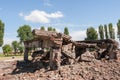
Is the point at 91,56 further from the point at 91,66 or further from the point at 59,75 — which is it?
the point at 59,75

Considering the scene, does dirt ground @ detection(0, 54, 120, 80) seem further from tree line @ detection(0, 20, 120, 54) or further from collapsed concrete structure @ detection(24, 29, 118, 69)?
tree line @ detection(0, 20, 120, 54)

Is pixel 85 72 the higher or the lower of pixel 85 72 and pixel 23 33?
the lower

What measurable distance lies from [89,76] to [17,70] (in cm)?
594

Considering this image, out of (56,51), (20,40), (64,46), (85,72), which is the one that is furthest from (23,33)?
(85,72)

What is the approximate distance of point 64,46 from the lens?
13.8 m

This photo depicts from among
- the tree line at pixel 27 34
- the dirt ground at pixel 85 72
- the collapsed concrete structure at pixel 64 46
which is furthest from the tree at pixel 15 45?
the dirt ground at pixel 85 72

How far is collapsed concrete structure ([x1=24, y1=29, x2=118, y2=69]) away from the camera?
12.5 metres

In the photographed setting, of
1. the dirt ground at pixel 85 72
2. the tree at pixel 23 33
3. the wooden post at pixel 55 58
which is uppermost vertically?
the tree at pixel 23 33

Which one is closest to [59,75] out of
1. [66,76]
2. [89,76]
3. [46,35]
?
[66,76]

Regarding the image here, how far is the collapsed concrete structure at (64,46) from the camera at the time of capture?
41.2 feet

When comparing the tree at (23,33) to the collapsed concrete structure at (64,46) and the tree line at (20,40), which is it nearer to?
the tree line at (20,40)

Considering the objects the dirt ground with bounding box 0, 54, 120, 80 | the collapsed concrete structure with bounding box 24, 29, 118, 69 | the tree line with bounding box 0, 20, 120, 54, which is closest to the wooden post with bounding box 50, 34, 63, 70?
the collapsed concrete structure with bounding box 24, 29, 118, 69

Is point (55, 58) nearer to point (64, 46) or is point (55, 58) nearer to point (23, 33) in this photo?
point (64, 46)

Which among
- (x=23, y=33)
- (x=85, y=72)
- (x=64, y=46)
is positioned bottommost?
(x=85, y=72)
